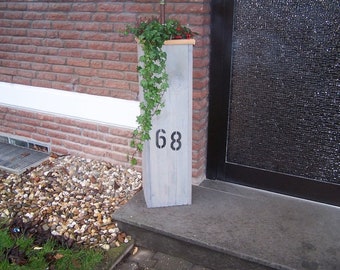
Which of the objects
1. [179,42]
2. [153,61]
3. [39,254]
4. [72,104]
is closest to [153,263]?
[39,254]

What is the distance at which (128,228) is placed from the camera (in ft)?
9.44

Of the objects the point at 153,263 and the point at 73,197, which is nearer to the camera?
the point at 153,263

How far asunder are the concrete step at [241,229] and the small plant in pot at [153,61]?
677 millimetres

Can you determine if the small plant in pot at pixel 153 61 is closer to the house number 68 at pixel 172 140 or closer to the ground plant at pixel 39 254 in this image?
the house number 68 at pixel 172 140

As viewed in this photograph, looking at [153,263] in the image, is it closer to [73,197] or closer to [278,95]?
[73,197]

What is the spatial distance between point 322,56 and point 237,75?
0.65 meters

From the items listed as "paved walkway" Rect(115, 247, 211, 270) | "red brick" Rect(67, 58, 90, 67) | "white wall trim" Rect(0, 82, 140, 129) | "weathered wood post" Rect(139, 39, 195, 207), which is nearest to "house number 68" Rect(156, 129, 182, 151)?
"weathered wood post" Rect(139, 39, 195, 207)

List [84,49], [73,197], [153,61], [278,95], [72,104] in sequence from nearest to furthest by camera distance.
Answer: [153,61] → [278,95] → [73,197] → [84,49] → [72,104]

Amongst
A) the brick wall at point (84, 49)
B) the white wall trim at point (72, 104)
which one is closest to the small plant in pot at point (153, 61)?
the brick wall at point (84, 49)

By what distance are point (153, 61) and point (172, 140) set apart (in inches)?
23.9

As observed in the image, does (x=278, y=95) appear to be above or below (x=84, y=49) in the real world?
below

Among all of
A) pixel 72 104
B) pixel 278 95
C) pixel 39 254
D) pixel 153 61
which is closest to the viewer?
pixel 153 61

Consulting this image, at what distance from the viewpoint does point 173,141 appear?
2.77m

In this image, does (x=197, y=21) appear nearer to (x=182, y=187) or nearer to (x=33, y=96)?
Result: (x=182, y=187)
